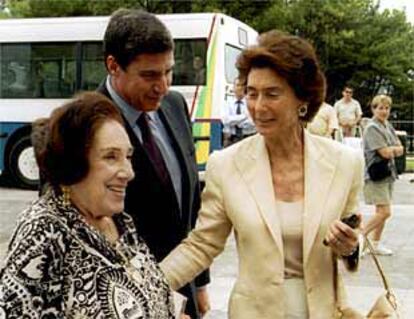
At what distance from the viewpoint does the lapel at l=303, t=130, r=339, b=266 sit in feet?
7.77

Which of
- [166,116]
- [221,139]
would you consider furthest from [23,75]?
[166,116]

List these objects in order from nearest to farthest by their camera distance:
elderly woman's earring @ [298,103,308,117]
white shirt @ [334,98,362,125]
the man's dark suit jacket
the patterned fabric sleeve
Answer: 1. the patterned fabric sleeve
2. the man's dark suit jacket
3. elderly woman's earring @ [298,103,308,117]
4. white shirt @ [334,98,362,125]

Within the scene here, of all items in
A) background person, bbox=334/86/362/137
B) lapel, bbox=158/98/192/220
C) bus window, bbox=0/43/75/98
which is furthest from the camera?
background person, bbox=334/86/362/137

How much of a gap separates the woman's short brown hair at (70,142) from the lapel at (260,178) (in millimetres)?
691

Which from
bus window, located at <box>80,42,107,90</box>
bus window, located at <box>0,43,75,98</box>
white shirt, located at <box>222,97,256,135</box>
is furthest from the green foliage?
white shirt, located at <box>222,97,256,135</box>

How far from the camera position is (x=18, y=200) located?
12.7 m

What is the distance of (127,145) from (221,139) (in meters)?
11.1

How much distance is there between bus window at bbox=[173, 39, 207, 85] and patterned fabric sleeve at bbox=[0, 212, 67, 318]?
11887mm

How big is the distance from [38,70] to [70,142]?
13.1 meters

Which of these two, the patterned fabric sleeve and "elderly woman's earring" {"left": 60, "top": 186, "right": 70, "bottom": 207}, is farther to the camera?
"elderly woman's earring" {"left": 60, "top": 186, "right": 70, "bottom": 207}

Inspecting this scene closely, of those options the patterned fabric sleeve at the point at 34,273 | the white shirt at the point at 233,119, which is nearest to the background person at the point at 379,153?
the white shirt at the point at 233,119

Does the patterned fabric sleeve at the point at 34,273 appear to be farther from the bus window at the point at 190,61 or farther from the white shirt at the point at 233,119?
the bus window at the point at 190,61

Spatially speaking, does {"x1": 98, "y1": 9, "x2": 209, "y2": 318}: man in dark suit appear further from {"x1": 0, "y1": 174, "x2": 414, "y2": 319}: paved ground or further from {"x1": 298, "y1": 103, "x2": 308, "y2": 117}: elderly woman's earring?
{"x1": 0, "y1": 174, "x2": 414, "y2": 319}: paved ground

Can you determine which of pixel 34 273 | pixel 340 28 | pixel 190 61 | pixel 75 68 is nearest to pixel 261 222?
pixel 34 273
